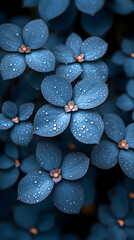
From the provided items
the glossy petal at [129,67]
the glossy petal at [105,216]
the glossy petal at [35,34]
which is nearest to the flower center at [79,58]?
the glossy petal at [35,34]

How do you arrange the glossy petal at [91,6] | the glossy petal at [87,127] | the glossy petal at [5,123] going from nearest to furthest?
1. the glossy petal at [87,127]
2. the glossy petal at [5,123]
3. the glossy petal at [91,6]

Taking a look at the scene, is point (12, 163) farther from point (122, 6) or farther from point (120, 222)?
point (122, 6)

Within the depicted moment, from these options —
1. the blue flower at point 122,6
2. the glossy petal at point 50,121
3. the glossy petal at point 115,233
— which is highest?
the blue flower at point 122,6

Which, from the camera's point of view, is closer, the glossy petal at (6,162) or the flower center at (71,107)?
the flower center at (71,107)

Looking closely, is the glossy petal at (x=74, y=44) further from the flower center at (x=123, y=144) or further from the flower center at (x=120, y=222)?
the flower center at (x=120, y=222)

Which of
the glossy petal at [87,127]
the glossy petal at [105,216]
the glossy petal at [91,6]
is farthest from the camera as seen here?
the glossy petal at [105,216]

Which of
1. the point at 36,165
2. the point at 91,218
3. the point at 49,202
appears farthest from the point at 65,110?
the point at 91,218

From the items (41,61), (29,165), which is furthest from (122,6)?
(29,165)
